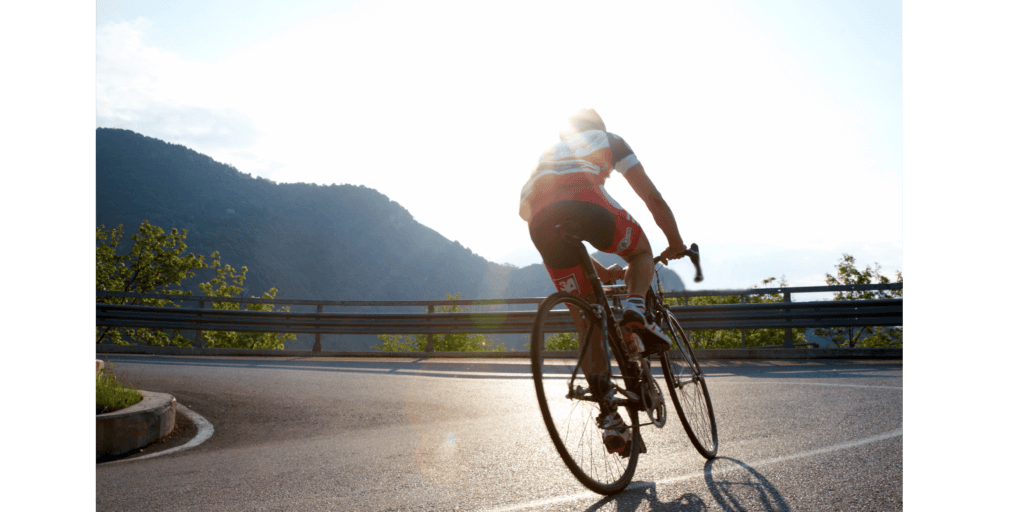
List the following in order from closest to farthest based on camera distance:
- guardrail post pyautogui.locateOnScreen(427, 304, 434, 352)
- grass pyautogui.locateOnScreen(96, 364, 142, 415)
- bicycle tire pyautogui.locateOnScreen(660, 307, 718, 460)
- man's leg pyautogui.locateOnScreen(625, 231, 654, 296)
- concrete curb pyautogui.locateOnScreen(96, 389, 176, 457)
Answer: man's leg pyautogui.locateOnScreen(625, 231, 654, 296) → bicycle tire pyautogui.locateOnScreen(660, 307, 718, 460) → concrete curb pyautogui.locateOnScreen(96, 389, 176, 457) → grass pyautogui.locateOnScreen(96, 364, 142, 415) → guardrail post pyautogui.locateOnScreen(427, 304, 434, 352)

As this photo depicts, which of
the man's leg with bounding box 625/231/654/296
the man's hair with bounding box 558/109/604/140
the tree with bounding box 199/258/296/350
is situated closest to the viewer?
the man's hair with bounding box 558/109/604/140

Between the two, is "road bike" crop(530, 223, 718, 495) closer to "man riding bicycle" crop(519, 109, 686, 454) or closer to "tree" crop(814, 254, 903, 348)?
"man riding bicycle" crop(519, 109, 686, 454)

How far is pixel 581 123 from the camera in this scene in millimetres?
2945

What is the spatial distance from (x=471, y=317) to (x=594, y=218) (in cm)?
1041

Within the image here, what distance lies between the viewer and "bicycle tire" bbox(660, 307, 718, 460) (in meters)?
3.41

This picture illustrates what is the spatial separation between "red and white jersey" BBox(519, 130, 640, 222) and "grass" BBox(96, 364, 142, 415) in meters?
4.75

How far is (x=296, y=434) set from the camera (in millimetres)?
5258

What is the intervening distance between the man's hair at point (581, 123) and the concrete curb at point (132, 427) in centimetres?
466

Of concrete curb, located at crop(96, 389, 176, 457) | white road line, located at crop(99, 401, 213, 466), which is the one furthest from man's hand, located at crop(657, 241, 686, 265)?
concrete curb, located at crop(96, 389, 176, 457)

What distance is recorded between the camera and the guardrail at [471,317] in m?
11.1

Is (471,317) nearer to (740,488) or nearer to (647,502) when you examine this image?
(740,488)

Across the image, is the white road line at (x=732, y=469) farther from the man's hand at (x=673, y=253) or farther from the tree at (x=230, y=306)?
the tree at (x=230, y=306)
